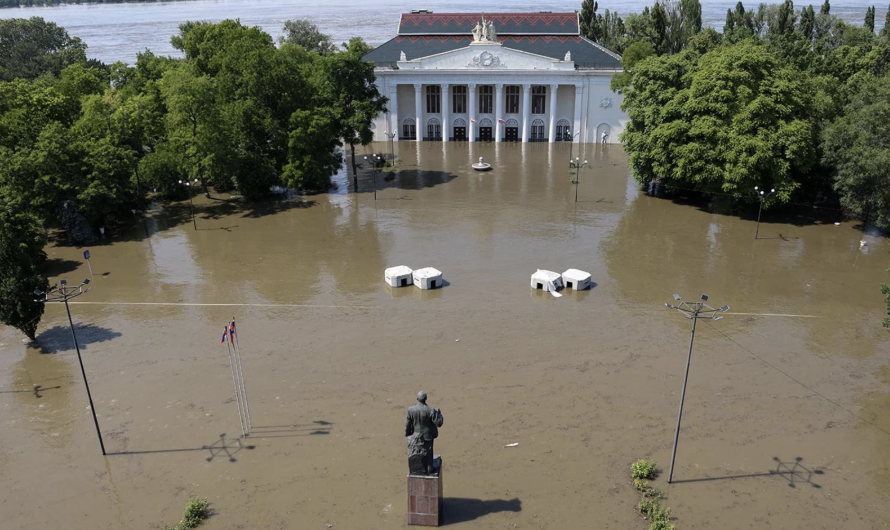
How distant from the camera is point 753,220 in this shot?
4156 cm

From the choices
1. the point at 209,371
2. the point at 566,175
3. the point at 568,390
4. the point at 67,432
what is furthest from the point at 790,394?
the point at 566,175

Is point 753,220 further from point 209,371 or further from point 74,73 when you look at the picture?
point 74,73

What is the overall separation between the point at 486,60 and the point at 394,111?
10876 millimetres

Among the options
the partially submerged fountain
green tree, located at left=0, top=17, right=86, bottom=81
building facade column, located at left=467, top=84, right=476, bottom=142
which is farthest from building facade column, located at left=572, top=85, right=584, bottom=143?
green tree, located at left=0, top=17, right=86, bottom=81

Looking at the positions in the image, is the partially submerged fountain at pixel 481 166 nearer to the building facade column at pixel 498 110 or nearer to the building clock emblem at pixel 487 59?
the building facade column at pixel 498 110

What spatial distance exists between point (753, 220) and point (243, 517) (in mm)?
36523

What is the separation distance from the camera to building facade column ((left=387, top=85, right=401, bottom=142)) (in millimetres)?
66125

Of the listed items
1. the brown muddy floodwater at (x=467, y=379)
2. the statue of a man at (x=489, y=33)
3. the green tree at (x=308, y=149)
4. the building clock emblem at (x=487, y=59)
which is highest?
the statue of a man at (x=489, y=33)

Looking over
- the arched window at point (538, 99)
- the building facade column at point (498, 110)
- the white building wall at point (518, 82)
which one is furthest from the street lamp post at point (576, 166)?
the building facade column at point (498, 110)

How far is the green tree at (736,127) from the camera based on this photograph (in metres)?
38.9

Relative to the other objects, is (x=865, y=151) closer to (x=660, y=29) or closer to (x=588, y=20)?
(x=660, y=29)

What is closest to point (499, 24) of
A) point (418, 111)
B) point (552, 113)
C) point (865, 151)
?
point (552, 113)

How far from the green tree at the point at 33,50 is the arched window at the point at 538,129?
5011 cm

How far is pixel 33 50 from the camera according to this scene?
88.9 metres
